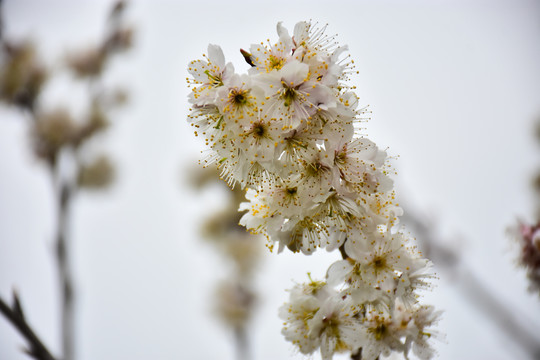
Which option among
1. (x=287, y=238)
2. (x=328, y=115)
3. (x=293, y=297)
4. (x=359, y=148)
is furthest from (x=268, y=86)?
(x=293, y=297)

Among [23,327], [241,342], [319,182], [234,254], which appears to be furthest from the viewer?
[234,254]

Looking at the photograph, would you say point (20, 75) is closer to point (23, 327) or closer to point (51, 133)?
point (51, 133)

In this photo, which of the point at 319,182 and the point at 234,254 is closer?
the point at 319,182

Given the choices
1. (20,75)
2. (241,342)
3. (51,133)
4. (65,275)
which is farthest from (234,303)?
(20,75)

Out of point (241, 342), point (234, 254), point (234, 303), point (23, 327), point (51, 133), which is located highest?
point (51, 133)

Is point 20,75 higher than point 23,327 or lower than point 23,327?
higher

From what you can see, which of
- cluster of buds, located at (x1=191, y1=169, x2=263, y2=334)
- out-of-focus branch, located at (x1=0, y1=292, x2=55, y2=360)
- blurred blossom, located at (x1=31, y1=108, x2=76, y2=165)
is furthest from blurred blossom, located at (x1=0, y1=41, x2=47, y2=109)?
out-of-focus branch, located at (x1=0, y1=292, x2=55, y2=360)

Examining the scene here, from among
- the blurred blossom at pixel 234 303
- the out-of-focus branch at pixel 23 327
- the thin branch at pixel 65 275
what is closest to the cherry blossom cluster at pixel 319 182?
the out-of-focus branch at pixel 23 327
